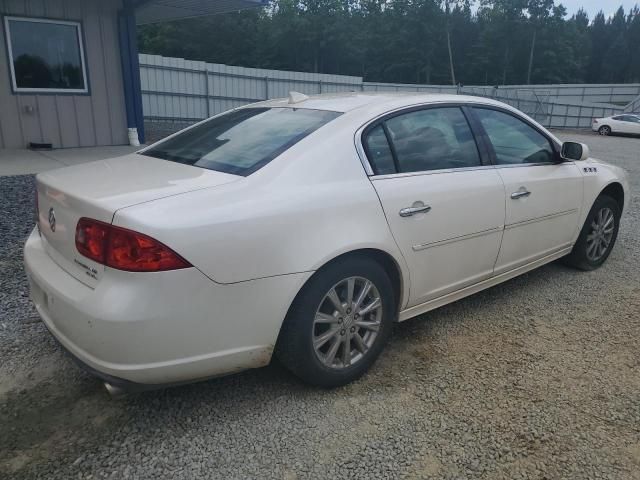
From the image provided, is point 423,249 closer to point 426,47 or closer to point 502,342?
point 502,342

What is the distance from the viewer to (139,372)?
2.11m

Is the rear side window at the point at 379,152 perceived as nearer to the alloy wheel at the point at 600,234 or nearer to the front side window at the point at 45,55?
the alloy wheel at the point at 600,234

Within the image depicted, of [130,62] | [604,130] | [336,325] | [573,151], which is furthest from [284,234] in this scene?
[604,130]

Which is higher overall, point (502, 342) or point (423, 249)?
point (423, 249)

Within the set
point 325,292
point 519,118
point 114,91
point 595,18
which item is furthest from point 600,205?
point 595,18

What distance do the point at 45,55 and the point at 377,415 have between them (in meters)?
9.71

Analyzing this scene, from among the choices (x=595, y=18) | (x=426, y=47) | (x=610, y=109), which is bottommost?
(x=610, y=109)

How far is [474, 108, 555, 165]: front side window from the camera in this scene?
3557 mm

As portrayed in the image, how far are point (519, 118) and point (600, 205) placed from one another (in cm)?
128

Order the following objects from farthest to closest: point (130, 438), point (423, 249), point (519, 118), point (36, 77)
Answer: point (36, 77)
point (519, 118)
point (423, 249)
point (130, 438)

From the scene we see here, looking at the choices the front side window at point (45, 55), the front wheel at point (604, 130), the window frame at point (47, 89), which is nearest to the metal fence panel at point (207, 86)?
A: the window frame at point (47, 89)

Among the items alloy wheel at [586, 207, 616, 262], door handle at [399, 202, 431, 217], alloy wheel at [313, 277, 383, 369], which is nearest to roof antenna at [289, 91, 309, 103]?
door handle at [399, 202, 431, 217]

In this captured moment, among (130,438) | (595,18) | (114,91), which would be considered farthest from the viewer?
(595,18)

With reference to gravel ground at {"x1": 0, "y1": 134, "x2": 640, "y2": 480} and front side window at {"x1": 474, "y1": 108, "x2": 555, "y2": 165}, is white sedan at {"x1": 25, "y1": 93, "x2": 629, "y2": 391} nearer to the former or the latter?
front side window at {"x1": 474, "y1": 108, "x2": 555, "y2": 165}
